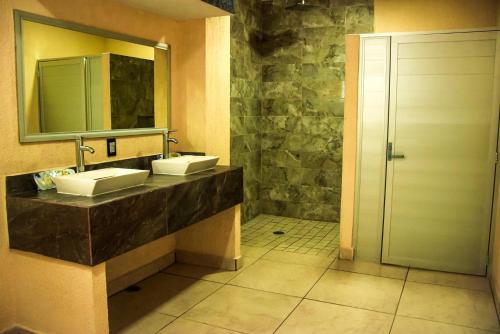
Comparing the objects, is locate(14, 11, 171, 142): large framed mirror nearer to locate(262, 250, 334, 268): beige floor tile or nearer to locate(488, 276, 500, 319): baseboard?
locate(262, 250, 334, 268): beige floor tile

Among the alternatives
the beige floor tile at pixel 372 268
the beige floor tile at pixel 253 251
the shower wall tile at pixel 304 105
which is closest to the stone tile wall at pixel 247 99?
the shower wall tile at pixel 304 105

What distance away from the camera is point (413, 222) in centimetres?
395

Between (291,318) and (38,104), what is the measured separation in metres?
2.14

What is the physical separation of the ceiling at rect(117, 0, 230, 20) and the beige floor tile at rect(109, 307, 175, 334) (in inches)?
87.2

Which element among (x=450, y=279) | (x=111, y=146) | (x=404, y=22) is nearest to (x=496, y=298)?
(x=450, y=279)

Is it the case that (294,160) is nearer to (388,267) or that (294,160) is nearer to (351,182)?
(351,182)

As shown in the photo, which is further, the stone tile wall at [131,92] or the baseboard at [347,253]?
the baseboard at [347,253]

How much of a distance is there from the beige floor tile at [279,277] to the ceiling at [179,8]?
2.20 metres

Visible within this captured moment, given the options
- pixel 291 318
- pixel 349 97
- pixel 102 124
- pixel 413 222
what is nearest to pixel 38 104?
pixel 102 124

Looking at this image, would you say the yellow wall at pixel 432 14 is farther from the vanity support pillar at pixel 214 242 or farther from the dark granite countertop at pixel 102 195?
the dark granite countertop at pixel 102 195

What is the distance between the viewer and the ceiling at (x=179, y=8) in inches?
130

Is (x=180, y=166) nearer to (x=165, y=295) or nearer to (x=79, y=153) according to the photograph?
(x=79, y=153)

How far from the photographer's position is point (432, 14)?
3.95 metres

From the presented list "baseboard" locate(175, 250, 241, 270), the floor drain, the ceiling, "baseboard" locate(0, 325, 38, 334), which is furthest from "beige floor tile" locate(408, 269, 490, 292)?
"baseboard" locate(0, 325, 38, 334)
